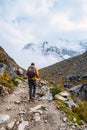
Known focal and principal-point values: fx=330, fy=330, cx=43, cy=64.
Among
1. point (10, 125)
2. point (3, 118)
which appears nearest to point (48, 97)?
point (3, 118)

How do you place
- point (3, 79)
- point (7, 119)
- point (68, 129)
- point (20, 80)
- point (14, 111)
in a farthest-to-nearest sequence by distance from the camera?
point (20, 80) < point (3, 79) < point (14, 111) < point (7, 119) < point (68, 129)

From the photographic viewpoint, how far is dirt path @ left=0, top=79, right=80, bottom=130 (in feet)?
60.1

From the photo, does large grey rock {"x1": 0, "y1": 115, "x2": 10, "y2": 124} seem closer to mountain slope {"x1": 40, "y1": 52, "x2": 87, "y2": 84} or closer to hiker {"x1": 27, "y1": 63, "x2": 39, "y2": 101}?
hiker {"x1": 27, "y1": 63, "x2": 39, "y2": 101}

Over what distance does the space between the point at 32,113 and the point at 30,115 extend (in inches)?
12.3

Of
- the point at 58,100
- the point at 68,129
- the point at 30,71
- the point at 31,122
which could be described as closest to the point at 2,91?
the point at 30,71

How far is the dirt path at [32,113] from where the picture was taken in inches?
722

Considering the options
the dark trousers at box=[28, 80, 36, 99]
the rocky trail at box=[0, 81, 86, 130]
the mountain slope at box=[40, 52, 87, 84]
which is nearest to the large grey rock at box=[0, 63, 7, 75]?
the rocky trail at box=[0, 81, 86, 130]

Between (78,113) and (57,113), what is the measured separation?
157cm

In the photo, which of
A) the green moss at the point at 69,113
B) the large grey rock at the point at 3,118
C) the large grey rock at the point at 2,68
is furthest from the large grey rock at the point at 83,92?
the large grey rock at the point at 3,118

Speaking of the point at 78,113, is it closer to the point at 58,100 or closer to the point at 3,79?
the point at 58,100

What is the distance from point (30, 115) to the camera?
19.8 m

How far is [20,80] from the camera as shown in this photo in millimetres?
29859

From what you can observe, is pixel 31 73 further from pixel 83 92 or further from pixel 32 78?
pixel 83 92

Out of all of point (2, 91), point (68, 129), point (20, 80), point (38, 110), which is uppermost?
point (20, 80)
